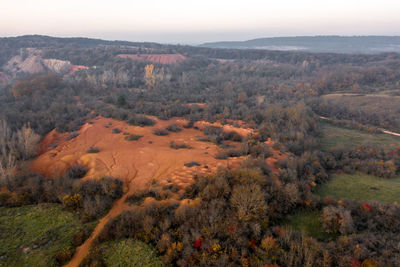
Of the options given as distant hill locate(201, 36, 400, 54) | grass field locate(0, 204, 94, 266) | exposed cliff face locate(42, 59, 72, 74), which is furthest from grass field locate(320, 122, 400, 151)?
distant hill locate(201, 36, 400, 54)

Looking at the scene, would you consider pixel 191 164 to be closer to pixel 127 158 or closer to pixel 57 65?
pixel 127 158

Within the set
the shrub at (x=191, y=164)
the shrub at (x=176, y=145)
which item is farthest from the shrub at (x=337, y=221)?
the shrub at (x=176, y=145)

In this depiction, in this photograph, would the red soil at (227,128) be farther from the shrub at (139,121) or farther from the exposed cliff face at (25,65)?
the exposed cliff face at (25,65)

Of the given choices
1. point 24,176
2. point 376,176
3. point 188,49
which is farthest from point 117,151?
point 188,49

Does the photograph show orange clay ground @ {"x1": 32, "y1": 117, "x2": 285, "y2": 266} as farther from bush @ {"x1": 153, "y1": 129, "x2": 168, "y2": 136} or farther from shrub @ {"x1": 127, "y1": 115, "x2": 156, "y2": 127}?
shrub @ {"x1": 127, "y1": 115, "x2": 156, "y2": 127}

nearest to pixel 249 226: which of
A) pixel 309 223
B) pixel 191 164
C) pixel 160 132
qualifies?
pixel 309 223

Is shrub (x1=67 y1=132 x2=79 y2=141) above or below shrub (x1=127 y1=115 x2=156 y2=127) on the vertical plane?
below
